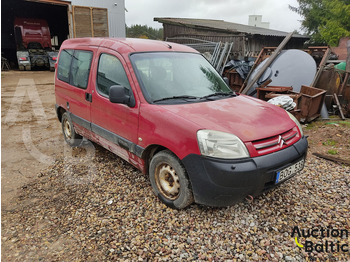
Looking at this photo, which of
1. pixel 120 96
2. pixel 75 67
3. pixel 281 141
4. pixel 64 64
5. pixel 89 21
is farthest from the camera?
pixel 89 21

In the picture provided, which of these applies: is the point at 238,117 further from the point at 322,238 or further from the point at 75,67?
the point at 75,67

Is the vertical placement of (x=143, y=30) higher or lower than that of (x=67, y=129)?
higher

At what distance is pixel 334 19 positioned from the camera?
672 inches

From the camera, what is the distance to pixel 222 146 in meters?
2.54

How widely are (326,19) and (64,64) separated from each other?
2025 cm

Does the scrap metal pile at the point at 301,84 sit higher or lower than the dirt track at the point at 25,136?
higher

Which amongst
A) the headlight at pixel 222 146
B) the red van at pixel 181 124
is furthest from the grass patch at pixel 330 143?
the headlight at pixel 222 146

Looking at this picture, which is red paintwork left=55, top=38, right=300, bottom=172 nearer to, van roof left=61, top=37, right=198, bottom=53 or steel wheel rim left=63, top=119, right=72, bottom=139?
van roof left=61, top=37, right=198, bottom=53

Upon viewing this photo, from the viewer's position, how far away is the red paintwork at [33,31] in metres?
17.6

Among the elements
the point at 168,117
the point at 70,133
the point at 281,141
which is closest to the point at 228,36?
the point at 70,133

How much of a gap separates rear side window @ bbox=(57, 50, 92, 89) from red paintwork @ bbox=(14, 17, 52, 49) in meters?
15.7

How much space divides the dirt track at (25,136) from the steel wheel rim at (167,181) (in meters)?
2.01

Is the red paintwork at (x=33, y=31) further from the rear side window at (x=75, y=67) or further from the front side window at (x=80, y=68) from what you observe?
the front side window at (x=80, y=68)

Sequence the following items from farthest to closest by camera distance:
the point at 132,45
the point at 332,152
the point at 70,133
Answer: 1. the point at 70,133
2. the point at 332,152
3. the point at 132,45
